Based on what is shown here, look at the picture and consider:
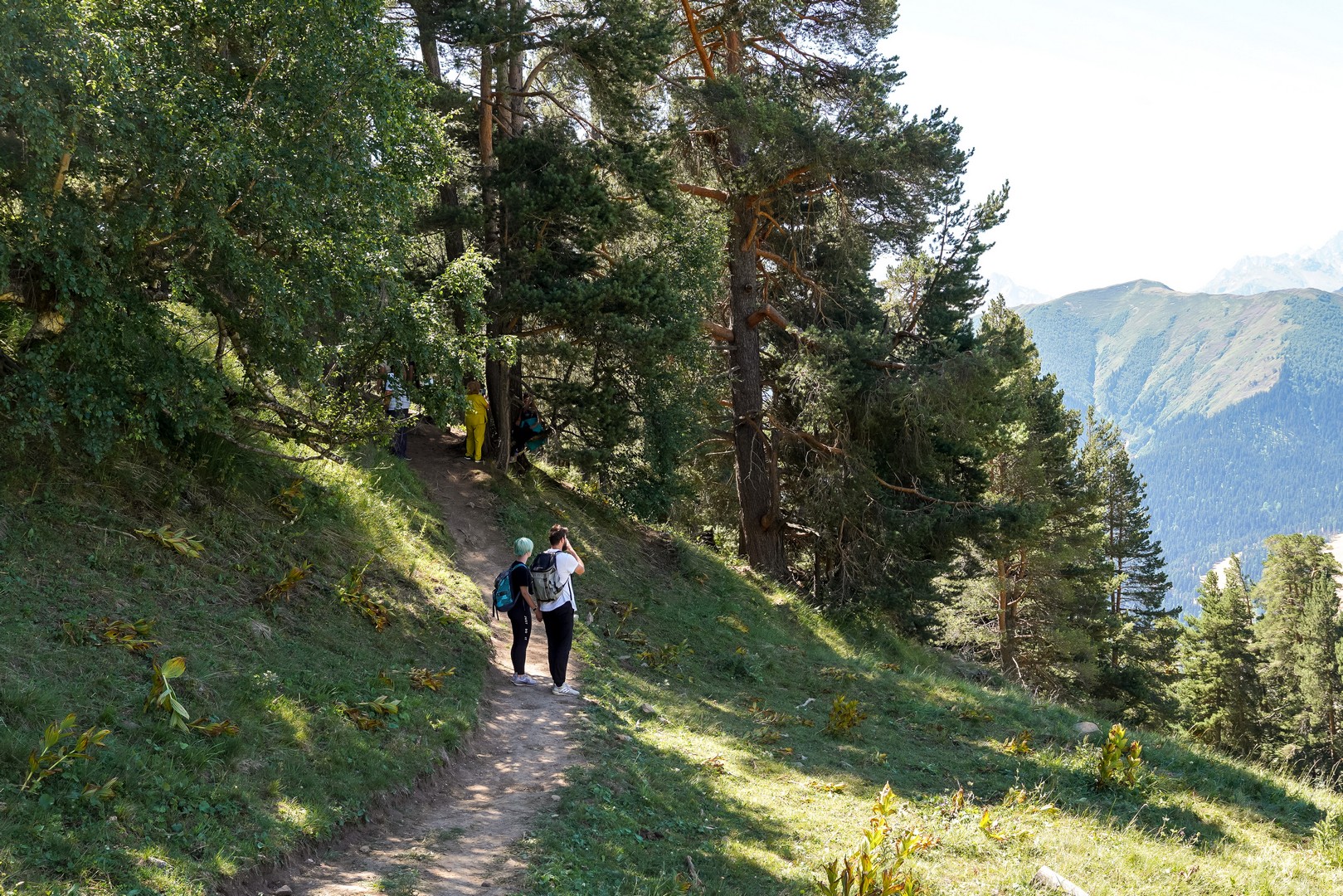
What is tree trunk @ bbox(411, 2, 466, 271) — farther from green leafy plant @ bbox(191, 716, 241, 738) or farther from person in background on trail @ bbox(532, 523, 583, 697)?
green leafy plant @ bbox(191, 716, 241, 738)

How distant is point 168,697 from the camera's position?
5.31 meters

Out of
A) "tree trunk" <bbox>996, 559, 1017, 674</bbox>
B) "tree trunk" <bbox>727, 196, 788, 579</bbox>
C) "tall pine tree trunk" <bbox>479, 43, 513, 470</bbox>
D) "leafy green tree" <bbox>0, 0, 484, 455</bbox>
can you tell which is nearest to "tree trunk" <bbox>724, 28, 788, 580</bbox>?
"tree trunk" <bbox>727, 196, 788, 579</bbox>

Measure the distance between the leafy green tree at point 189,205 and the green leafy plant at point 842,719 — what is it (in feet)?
19.7

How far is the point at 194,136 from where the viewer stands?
21.3ft

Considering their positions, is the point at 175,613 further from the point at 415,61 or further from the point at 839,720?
the point at 415,61

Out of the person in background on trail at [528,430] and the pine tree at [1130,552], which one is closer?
the person in background on trail at [528,430]

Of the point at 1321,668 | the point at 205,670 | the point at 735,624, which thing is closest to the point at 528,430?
the point at 735,624

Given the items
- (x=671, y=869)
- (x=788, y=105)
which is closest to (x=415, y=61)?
(x=788, y=105)

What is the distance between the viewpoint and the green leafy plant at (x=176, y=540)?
7.27 meters

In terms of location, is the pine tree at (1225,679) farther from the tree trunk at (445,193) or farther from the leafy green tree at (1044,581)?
the tree trunk at (445,193)

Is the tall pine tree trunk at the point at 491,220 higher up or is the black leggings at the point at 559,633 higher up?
the tall pine tree trunk at the point at 491,220

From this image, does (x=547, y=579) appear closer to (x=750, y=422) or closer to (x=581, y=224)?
(x=581, y=224)

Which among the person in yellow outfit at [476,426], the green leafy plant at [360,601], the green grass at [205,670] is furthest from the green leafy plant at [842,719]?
the person in yellow outfit at [476,426]

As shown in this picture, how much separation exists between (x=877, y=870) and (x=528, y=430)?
12.5 meters
